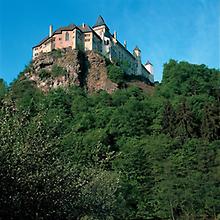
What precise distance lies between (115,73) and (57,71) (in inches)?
471

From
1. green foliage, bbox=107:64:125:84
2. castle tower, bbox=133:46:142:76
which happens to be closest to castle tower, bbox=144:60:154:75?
castle tower, bbox=133:46:142:76

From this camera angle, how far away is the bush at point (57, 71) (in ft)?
322

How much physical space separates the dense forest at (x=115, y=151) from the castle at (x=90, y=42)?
11.9 m

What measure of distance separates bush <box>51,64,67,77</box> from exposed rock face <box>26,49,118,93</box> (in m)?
0.46

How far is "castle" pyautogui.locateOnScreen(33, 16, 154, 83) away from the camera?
106 meters

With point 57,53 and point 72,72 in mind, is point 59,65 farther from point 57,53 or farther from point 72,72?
point 57,53

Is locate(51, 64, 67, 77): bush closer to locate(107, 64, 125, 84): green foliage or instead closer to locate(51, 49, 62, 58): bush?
locate(51, 49, 62, 58): bush

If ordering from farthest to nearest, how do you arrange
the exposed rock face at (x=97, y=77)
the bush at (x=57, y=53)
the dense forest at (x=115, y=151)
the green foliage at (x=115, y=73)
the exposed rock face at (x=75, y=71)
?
the bush at (x=57, y=53)
the exposed rock face at (x=97, y=77)
the green foliage at (x=115, y=73)
the exposed rock face at (x=75, y=71)
the dense forest at (x=115, y=151)

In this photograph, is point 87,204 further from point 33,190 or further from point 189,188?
point 189,188

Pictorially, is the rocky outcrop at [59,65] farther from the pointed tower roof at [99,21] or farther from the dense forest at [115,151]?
the pointed tower roof at [99,21]

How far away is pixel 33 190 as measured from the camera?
13.7m

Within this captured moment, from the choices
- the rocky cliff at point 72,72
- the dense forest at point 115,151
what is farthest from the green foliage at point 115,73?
the dense forest at point 115,151

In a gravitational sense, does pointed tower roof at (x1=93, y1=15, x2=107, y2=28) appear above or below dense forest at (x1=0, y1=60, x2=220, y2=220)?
above

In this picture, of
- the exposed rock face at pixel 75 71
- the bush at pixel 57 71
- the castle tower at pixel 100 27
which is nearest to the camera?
the exposed rock face at pixel 75 71
